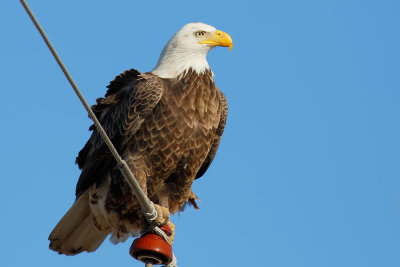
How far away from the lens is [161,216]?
21.3ft

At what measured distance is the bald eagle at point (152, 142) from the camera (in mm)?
6809

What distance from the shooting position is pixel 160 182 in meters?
7.02

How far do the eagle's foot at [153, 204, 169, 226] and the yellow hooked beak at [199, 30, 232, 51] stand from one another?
169 cm

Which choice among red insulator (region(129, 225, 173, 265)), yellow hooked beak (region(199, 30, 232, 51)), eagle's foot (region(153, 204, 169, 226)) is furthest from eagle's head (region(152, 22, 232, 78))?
red insulator (region(129, 225, 173, 265))

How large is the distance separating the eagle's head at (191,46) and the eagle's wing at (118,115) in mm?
299

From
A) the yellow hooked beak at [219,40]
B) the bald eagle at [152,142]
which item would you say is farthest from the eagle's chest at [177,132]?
the yellow hooked beak at [219,40]

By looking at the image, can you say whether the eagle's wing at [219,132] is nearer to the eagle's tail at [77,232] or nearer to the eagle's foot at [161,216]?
the eagle's foot at [161,216]

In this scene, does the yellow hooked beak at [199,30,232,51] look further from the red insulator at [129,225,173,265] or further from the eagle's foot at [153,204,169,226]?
the red insulator at [129,225,173,265]

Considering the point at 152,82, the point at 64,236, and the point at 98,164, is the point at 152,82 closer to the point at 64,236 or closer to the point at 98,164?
the point at 98,164

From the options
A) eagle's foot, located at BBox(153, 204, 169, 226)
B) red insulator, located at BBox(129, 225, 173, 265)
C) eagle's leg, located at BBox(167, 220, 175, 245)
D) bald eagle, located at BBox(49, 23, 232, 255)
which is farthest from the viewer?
bald eagle, located at BBox(49, 23, 232, 255)

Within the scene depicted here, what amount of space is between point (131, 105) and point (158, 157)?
528 mm

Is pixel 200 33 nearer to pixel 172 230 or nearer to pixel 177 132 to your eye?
pixel 177 132

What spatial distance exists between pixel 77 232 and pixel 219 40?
226 centimetres

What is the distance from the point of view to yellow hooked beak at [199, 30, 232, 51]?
7.30 metres
